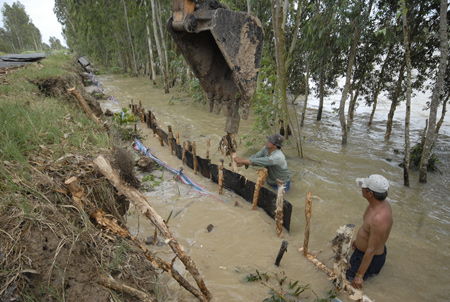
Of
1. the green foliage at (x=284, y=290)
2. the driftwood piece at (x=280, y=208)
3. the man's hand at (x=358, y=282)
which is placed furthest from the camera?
the driftwood piece at (x=280, y=208)

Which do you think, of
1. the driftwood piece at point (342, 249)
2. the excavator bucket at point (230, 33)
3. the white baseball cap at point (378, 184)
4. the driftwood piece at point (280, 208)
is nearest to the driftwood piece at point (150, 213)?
the excavator bucket at point (230, 33)

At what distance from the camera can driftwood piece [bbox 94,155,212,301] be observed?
1920 mm

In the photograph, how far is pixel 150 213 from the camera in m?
2.01

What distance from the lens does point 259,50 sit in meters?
2.15

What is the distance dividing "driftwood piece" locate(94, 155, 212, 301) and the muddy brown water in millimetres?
367

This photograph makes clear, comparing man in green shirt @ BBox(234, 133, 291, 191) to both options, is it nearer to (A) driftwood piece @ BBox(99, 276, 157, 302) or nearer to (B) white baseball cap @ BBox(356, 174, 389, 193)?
(B) white baseball cap @ BBox(356, 174, 389, 193)

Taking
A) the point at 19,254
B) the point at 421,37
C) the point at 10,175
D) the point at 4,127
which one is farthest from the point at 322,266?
the point at 421,37

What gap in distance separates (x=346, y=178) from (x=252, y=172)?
7.89 feet

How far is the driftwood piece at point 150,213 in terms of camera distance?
6.30 feet

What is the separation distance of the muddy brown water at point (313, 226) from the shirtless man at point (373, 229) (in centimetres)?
35

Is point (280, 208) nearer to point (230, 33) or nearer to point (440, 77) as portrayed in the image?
point (230, 33)

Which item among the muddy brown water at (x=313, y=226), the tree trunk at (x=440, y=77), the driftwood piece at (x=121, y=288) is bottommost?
the muddy brown water at (x=313, y=226)

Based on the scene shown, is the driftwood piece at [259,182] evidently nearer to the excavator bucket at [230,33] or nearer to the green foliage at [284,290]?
the green foliage at [284,290]

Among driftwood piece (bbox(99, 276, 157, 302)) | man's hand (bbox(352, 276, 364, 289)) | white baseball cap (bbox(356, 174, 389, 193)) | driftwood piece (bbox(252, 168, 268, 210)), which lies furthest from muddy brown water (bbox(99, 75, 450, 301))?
white baseball cap (bbox(356, 174, 389, 193))
